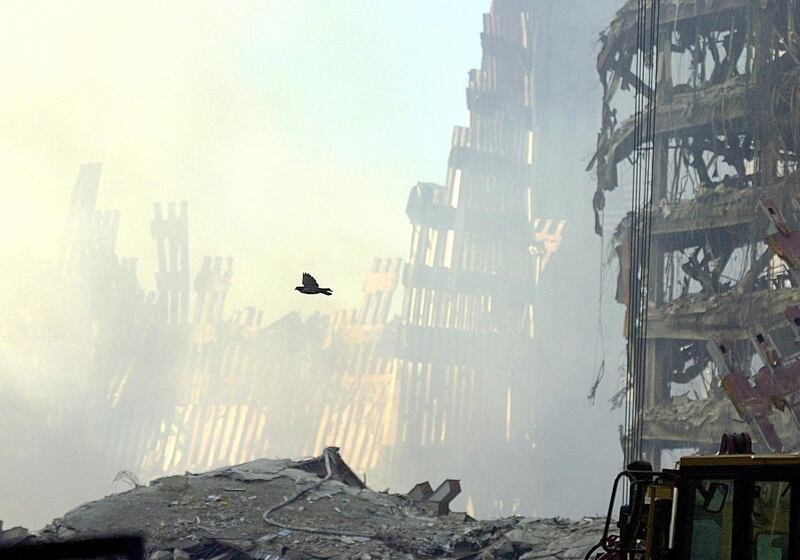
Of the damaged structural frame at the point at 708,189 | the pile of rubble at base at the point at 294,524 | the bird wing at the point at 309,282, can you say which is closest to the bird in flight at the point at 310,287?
the bird wing at the point at 309,282

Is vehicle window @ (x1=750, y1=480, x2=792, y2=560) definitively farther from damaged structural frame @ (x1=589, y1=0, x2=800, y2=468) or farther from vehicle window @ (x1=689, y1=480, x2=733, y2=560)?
damaged structural frame @ (x1=589, y1=0, x2=800, y2=468)

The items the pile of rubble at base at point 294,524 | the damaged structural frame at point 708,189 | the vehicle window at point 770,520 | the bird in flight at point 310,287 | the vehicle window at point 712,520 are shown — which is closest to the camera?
the vehicle window at point 770,520

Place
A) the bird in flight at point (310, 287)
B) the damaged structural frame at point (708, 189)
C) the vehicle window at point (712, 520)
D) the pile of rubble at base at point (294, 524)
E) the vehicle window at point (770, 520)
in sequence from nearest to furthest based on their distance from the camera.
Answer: the vehicle window at point (770, 520), the vehicle window at point (712, 520), the bird in flight at point (310, 287), the pile of rubble at base at point (294, 524), the damaged structural frame at point (708, 189)

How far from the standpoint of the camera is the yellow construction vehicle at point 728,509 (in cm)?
564

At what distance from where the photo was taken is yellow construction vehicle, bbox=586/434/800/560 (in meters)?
5.64

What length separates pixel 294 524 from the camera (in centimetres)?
2270

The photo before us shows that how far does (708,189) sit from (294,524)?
69.5ft

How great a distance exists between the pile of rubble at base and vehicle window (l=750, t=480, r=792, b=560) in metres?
14.7

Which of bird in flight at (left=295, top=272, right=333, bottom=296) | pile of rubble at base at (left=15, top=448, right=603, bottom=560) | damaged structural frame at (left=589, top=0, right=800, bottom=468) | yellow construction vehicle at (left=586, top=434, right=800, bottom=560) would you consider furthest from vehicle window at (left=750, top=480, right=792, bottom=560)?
damaged structural frame at (left=589, top=0, right=800, bottom=468)

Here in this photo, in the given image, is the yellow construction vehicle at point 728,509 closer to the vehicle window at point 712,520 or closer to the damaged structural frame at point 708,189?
the vehicle window at point 712,520

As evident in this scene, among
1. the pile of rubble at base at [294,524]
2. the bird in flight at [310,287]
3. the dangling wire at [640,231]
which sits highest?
the dangling wire at [640,231]

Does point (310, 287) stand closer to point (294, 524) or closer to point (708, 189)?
point (294, 524)

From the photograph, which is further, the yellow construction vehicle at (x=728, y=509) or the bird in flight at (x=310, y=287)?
the bird in flight at (x=310, y=287)

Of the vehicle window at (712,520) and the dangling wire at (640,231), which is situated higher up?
the dangling wire at (640,231)
